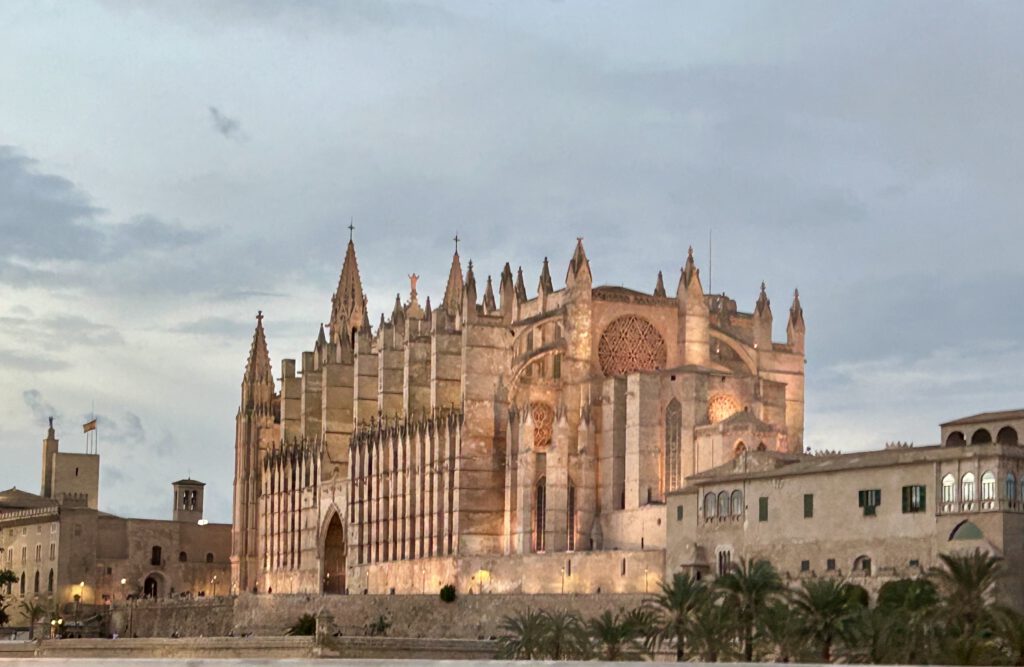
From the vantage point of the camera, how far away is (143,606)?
9862 centimetres

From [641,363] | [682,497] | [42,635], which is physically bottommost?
[42,635]

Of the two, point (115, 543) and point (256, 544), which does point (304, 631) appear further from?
point (115, 543)

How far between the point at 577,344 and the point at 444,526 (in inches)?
377

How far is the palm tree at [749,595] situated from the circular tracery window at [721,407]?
2181 cm

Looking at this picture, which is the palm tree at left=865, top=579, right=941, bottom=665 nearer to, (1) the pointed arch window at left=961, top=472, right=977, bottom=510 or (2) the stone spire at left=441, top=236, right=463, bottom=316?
(1) the pointed arch window at left=961, top=472, right=977, bottom=510

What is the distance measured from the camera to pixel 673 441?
72812 mm

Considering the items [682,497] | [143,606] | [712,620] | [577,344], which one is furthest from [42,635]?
[712,620]

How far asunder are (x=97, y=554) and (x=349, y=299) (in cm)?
1957

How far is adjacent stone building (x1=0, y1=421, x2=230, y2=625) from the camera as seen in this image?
104312 millimetres

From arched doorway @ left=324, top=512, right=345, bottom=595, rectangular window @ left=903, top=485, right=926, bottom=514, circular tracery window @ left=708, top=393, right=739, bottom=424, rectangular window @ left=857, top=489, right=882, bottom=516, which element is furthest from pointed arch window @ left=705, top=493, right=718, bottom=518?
arched doorway @ left=324, top=512, right=345, bottom=595

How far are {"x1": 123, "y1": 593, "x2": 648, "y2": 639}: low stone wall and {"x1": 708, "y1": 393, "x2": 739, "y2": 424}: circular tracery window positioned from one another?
987 cm

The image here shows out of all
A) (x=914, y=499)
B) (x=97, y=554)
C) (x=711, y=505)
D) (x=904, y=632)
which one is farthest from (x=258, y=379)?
(x=904, y=632)

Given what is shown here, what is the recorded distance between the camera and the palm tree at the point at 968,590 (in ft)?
153

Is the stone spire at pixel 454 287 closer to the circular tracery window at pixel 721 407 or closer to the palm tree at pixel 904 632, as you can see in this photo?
the circular tracery window at pixel 721 407
